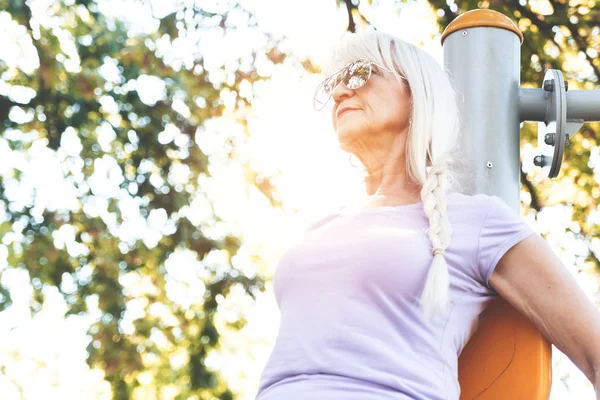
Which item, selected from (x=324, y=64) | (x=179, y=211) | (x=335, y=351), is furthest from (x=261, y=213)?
(x=335, y=351)

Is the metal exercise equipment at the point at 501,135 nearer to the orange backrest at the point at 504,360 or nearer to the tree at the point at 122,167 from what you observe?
the orange backrest at the point at 504,360

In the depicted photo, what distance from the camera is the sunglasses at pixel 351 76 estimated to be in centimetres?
201

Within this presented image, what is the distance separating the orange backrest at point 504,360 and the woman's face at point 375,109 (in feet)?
1.50

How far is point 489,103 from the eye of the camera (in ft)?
6.68

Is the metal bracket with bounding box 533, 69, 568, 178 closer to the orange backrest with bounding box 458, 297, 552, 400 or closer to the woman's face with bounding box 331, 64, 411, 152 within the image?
the woman's face with bounding box 331, 64, 411, 152

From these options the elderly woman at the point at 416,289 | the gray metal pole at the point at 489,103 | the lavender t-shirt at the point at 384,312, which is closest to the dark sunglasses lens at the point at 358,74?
the elderly woman at the point at 416,289

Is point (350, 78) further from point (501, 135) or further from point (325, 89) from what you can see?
point (501, 135)

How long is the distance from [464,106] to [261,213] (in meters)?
4.90

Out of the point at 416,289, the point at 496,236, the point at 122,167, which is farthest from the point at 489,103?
the point at 122,167

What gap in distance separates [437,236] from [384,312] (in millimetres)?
178

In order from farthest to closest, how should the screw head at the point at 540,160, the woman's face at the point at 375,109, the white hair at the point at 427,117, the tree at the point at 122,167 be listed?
1. the tree at the point at 122,167
2. the screw head at the point at 540,160
3. the woman's face at the point at 375,109
4. the white hair at the point at 427,117

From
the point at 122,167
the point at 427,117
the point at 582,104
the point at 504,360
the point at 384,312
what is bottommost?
the point at 122,167

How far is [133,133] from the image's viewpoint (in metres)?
6.32

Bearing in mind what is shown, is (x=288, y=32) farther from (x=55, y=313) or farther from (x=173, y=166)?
(x=55, y=313)
